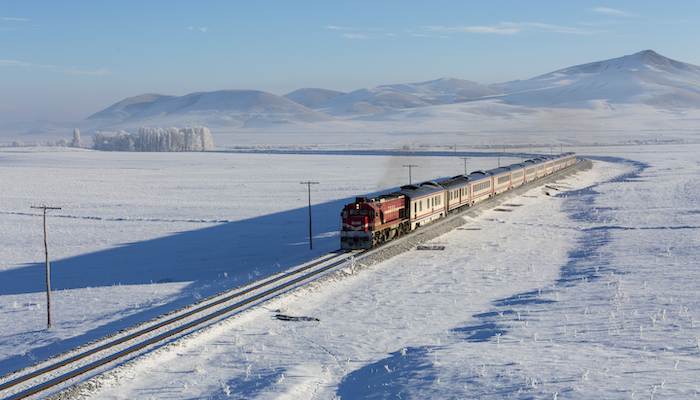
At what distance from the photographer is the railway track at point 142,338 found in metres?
17.9

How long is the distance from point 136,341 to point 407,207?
81.0 ft

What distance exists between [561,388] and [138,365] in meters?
13.1

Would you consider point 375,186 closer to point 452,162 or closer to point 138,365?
point 452,162

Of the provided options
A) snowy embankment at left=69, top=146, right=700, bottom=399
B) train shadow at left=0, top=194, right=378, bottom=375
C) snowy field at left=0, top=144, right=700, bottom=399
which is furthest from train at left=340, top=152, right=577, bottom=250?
train shadow at left=0, top=194, right=378, bottom=375

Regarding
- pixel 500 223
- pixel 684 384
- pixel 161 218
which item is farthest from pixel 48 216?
pixel 684 384

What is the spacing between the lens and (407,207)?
42531mm

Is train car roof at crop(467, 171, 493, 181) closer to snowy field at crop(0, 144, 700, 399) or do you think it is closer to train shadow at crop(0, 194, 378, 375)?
snowy field at crop(0, 144, 700, 399)

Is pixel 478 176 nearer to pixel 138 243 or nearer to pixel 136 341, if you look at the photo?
pixel 138 243

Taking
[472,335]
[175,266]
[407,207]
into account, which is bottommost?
[175,266]

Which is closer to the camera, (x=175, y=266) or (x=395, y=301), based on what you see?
(x=395, y=301)

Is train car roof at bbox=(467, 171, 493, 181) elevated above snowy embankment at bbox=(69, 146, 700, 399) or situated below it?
above

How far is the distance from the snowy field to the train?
9.02ft

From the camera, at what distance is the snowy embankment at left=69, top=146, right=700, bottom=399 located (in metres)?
16.8

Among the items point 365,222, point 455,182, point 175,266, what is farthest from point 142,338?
point 455,182
